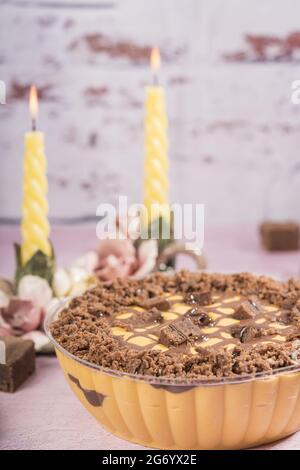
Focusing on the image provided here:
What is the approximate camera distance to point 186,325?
3.89ft

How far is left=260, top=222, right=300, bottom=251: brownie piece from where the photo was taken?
2.24 m

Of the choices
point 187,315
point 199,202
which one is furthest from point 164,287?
point 199,202

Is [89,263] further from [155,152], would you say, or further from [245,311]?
[245,311]

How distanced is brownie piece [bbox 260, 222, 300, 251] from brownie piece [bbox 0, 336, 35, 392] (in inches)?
40.1

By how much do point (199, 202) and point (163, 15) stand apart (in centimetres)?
62

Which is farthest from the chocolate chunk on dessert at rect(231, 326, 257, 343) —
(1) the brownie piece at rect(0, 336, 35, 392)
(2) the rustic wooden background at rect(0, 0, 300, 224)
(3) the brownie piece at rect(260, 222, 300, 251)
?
(2) the rustic wooden background at rect(0, 0, 300, 224)

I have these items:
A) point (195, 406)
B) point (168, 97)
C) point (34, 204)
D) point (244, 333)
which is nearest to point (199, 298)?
point (244, 333)

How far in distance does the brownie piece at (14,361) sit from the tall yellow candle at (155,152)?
0.43m

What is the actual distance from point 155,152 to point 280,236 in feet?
2.18

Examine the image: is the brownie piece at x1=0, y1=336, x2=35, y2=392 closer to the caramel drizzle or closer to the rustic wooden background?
the caramel drizzle

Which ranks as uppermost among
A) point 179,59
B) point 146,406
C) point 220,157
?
point 179,59

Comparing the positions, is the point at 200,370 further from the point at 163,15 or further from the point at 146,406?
the point at 163,15

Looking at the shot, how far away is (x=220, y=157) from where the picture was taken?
102 inches

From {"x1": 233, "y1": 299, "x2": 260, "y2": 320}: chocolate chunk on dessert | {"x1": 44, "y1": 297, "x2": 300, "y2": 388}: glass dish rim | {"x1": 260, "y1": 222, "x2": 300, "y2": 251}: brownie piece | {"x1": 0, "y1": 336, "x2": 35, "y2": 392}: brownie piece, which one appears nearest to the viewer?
{"x1": 44, "y1": 297, "x2": 300, "y2": 388}: glass dish rim
